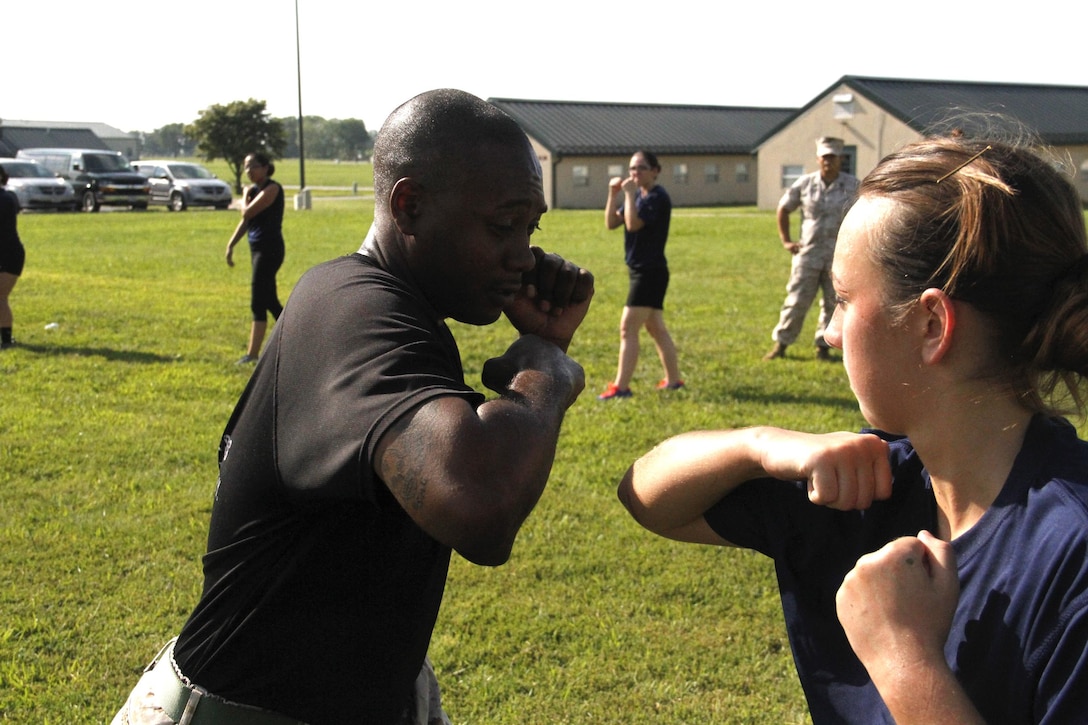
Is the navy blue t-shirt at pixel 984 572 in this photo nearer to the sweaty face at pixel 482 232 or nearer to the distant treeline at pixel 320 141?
the sweaty face at pixel 482 232

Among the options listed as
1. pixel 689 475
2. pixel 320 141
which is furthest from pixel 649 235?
pixel 320 141

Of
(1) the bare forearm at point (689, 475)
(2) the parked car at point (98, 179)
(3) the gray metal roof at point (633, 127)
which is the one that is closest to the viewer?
(1) the bare forearm at point (689, 475)

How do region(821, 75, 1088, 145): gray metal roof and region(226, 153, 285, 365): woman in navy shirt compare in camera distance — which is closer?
region(226, 153, 285, 365): woman in navy shirt

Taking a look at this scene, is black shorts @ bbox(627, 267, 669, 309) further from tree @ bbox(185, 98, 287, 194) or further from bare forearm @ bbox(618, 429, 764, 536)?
tree @ bbox(185, 98, 287, 194)

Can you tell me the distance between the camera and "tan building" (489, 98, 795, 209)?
149 ft

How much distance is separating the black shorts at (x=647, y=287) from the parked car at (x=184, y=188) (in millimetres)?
33380

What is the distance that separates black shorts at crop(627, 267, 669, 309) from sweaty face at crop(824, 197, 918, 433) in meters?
7.24

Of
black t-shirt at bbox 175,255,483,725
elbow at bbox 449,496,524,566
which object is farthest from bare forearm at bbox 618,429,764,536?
elbow at bbox 449,496,524,566

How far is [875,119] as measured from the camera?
38812mm

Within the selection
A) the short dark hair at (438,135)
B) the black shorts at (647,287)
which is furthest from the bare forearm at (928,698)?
the black shorts at (647,287)

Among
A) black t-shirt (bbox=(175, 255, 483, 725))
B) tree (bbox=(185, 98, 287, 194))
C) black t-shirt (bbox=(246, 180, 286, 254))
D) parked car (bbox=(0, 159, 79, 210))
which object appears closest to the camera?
black t-shirt (bbox=(175, 255, 483, 725))

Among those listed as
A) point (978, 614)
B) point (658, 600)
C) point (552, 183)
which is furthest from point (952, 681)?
point (552, 183)

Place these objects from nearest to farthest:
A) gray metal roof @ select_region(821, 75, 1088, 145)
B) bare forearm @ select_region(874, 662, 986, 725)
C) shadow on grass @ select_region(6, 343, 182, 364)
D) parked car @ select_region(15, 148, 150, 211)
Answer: bare forearm @ select_region(874, 662, 986, 725) → shadow on grass @ select_region(6, 343, 182, 364) → parked car @ select_region(15, 148, 150, 211) → gray metal roof @ select_region(821, 75, 1088, 145)

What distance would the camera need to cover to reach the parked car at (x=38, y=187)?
34581 millimetres
